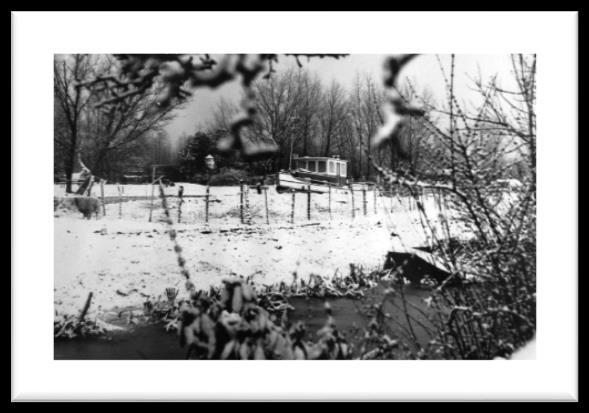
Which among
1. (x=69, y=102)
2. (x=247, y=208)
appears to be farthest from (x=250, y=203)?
(x=69, y=102)

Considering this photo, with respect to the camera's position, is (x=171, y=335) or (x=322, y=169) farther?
(x=322, y=169)

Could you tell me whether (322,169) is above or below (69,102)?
below

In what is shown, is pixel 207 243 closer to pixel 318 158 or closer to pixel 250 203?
pixel 250 203

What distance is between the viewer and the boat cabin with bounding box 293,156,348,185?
3.16 m

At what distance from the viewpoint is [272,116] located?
3.11m

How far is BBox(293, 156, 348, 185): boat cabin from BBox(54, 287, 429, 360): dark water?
81cm

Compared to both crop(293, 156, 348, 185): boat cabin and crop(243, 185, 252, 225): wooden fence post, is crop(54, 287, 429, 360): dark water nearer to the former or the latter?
crop(243, 185, 252, 225): wooden fence post

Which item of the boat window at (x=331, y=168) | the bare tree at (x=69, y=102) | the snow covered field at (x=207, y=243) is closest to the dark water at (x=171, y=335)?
Answer: the snow covered field at (x=207, y=243)

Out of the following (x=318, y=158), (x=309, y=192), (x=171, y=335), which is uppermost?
(x=318, y=158)

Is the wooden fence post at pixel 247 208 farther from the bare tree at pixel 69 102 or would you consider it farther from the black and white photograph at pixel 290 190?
the bare tree at pixel 69 102

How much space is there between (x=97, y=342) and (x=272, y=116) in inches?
73.2

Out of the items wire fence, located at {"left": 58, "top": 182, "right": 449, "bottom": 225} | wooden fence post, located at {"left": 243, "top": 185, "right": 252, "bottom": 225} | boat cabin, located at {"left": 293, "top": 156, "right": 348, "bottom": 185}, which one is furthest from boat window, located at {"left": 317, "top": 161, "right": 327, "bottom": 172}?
wooden fence post, located at {"left": 243, "top": 185, "right": 252, "bottom": 225}

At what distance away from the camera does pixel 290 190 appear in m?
3.22

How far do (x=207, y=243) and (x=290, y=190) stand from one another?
0.66m
